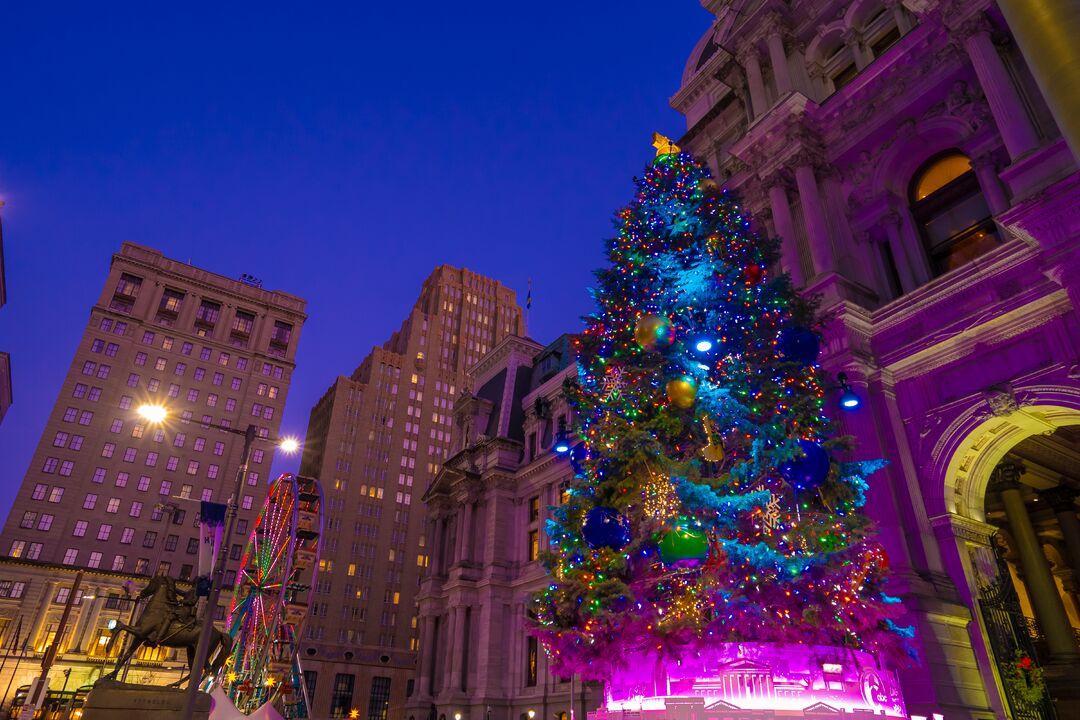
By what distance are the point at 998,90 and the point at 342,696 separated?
8710cm

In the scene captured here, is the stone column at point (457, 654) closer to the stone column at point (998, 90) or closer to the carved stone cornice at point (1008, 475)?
the carved stone cornice at point (1008, 475)

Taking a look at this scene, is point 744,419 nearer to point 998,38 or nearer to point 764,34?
point 998,38

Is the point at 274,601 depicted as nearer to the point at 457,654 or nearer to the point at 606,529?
the point at 606,529

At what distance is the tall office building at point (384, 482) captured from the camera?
83.0m

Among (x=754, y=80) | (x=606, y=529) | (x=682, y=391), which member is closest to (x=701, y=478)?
(x=682, y=391)

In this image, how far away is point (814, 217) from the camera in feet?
71.7

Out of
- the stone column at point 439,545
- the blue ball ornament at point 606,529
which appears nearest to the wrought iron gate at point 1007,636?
the blue ball ornament at point 606,529

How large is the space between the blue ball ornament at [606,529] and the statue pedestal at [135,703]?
973cm

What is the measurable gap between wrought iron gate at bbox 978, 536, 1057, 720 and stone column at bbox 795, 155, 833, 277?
9514 mm

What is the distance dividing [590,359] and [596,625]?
21.2 feet

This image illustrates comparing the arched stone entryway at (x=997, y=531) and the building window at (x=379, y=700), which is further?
the building window at (x=379, y=700)

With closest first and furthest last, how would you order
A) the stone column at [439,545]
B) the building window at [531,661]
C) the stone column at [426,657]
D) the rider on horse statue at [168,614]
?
1. the rider on horse statue at [168,614]
2. the building window at [531,661]
3. the stone column at [426,657]
4. the stone column at [439,545]

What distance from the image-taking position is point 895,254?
21297mm

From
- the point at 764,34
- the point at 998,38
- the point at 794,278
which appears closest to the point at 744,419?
the point at 794,278
